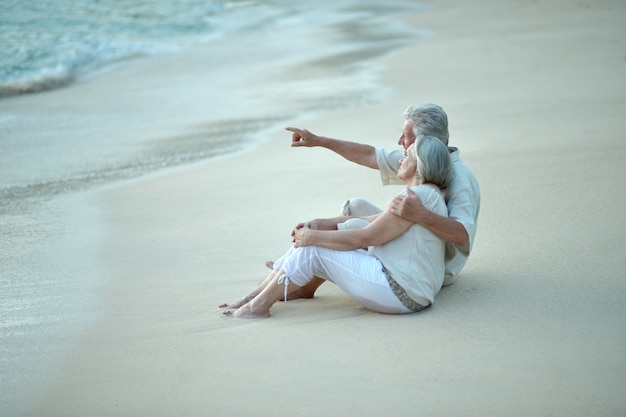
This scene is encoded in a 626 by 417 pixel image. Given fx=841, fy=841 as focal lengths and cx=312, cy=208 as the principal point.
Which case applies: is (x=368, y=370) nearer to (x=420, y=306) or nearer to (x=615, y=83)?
(x=420, y=306)

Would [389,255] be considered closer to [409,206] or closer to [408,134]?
[409,206]

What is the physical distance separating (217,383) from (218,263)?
185cm

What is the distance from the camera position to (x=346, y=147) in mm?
5066

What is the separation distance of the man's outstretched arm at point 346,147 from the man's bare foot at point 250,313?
3.52 feet

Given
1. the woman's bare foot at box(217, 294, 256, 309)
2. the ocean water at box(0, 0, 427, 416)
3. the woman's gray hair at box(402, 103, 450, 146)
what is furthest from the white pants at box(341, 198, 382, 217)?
the ocean water at box(0, 0, 427, 416)

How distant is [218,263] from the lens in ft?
18.1

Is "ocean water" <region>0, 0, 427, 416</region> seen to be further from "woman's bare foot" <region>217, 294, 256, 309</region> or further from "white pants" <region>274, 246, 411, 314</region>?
"white pants" <region>274, 246, 411, 314</region>

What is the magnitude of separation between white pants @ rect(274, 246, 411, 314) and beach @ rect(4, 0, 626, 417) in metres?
0.11

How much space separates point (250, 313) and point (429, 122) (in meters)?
1.37

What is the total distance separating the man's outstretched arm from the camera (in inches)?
197

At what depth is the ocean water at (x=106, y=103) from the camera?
5020 millimetres

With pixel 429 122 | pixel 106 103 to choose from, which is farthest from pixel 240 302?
pixel 106 103

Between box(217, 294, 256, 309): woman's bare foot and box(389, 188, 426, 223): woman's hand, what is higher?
box(389, 188, 426, 223): woman's hand

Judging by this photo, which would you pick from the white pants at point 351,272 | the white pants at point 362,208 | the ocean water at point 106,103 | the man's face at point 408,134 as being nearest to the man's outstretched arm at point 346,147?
the white pants at point 362,208
